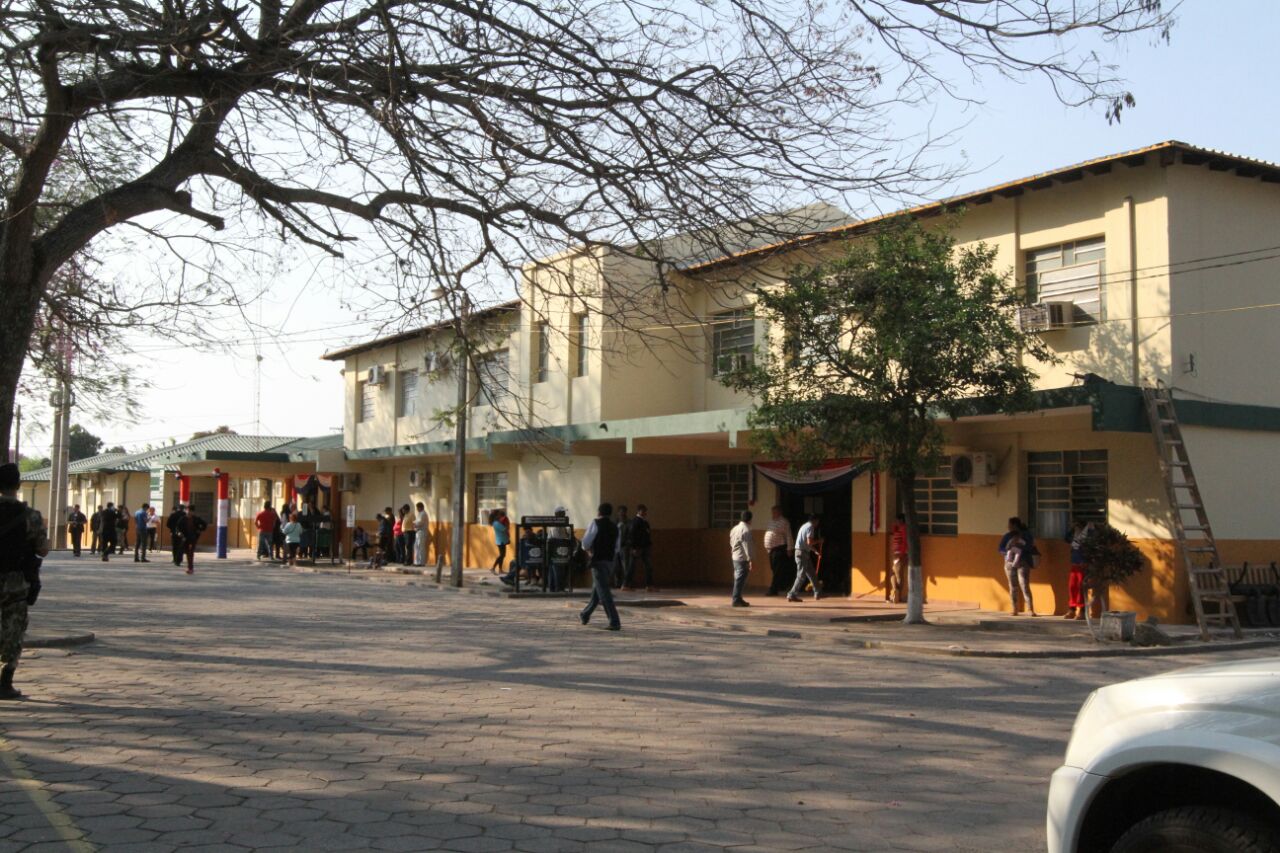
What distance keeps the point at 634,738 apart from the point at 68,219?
8362 millimetres

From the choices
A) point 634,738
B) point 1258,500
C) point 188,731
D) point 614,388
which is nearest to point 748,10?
point 634,738

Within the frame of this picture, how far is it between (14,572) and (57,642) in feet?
15.0

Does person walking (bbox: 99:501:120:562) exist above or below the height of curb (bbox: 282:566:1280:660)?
above

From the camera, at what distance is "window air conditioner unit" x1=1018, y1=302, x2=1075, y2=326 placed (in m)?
17.5

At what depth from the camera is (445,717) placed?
9031 mm

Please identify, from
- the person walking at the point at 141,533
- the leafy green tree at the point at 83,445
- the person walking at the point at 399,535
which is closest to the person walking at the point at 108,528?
the person walking at the point at 141,533

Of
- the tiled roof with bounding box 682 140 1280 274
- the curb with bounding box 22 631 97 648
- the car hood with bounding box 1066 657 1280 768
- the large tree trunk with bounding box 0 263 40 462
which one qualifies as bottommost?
the curb with bounding box 22 631 97 648

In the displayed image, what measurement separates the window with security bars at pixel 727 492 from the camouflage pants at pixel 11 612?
58.1 ft

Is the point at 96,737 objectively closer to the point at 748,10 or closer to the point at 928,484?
the point at 748,10

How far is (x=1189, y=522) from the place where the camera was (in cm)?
1670

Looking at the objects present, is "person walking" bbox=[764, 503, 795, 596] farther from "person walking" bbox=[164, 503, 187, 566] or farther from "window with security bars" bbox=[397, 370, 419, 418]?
"person walking" bbox=[164, 503, 187, 566]

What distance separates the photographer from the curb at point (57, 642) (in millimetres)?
12930

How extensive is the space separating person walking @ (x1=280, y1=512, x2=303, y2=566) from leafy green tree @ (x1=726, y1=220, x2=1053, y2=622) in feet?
66.0

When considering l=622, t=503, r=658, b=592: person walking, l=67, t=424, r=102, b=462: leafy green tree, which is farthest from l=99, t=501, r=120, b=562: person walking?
l=67, t=424, r=102, b=462: leafy green tree
